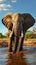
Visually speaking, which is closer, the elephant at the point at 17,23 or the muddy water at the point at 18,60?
the muddy water at the point at 18,60

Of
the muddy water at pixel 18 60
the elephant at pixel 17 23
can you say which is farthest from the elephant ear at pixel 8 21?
the muddy water at pixel 18 60

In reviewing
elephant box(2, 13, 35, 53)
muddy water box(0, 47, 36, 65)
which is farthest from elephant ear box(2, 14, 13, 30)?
muddy water box(0, 47, 36, 65)

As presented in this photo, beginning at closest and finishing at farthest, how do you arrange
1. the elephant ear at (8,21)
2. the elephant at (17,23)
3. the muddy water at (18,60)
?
1. the muddy water at (18,60)
2. the elephant at (17,23)
3. the elephant ear at (8,21)

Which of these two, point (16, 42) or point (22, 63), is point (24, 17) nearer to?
point (16, 42)

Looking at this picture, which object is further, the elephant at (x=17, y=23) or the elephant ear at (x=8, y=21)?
the elephant ear at (x=8, y=21)

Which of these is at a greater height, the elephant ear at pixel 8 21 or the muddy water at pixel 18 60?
the elephant ear at pixel 8 21

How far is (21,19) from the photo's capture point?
18.4 meters

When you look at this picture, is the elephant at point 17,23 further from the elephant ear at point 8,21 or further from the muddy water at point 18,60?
the muddy water at point 18,60

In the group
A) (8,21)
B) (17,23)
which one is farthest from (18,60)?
(8,21)

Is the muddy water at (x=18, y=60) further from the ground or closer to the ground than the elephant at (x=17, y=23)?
closer to the ground

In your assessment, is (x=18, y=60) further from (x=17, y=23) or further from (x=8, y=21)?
(x=8, y=21)

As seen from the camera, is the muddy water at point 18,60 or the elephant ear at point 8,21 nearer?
the muddy water at point 18,60

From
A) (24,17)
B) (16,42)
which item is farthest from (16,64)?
(24,17)

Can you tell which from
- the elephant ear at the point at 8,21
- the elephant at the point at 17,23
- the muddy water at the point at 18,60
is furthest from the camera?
the elephant ear at the point at 8,21
